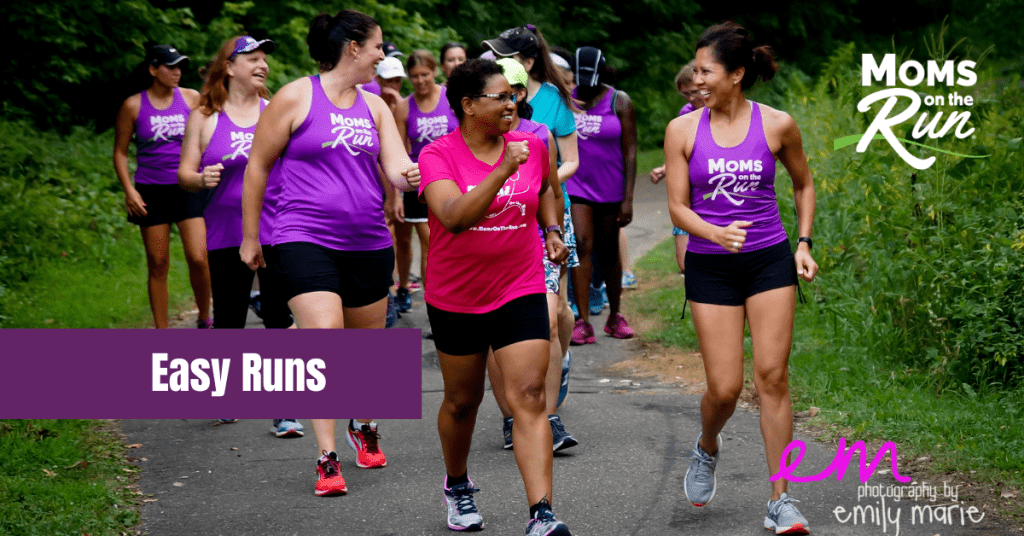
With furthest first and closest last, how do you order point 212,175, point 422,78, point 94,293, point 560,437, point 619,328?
point 94,293, point 422,78, point 619,328, point 212,175, point 560,437

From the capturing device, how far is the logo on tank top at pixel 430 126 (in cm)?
947

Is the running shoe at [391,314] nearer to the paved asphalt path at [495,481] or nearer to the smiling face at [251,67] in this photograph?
the paved asphalt path at [495,481]

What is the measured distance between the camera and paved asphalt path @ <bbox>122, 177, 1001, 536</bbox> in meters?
4.88

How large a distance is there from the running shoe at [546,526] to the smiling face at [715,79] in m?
1.81

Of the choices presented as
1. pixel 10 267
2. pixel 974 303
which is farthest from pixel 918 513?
pixel 10 267

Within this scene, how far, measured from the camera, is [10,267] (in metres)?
10.6

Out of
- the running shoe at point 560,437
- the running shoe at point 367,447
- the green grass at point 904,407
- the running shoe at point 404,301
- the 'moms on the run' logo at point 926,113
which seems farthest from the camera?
the running shoe at point 404,301

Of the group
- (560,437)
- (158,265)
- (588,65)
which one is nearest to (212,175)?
(158,265)

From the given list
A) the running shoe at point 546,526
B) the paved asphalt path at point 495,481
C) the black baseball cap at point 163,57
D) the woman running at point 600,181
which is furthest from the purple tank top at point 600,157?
the running shoe at point 546,526

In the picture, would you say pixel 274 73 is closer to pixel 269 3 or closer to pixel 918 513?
pixel 269 3

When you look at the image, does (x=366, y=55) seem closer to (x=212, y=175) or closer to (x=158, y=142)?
(x=212, y=175)

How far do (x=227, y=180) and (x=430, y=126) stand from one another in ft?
10.0

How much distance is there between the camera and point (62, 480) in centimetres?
543

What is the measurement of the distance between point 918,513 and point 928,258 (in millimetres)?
2384
